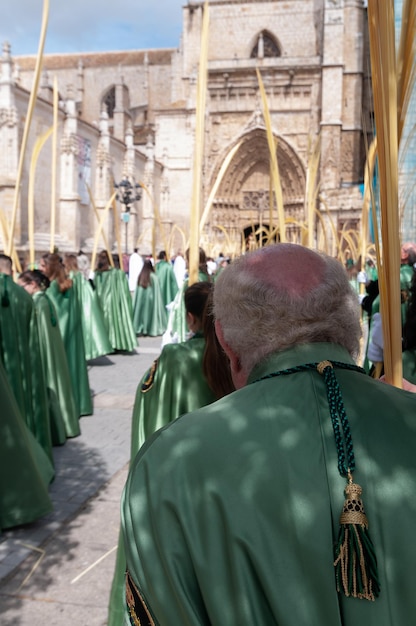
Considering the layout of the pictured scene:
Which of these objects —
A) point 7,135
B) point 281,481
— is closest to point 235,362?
point 281,481

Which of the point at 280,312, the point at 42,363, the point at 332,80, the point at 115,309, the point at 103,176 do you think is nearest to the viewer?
the point at 280,312

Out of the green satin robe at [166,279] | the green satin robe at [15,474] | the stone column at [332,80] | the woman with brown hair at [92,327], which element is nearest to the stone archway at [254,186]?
the stone column at [332,80]

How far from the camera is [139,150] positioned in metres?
31.6

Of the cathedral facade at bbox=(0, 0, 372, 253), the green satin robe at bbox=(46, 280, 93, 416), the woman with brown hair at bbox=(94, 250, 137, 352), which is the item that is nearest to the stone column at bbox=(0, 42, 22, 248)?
the cathedral facade at bbox=(0, 0, 372, 253)

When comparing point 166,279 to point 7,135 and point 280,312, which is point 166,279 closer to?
point 7,135

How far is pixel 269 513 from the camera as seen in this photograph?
3.18 ft

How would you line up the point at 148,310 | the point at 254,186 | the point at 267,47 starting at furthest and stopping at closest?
the point at 267,47 < the point at 254,186 < the point at 148,310

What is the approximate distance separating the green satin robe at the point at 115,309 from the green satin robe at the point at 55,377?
4.77 m

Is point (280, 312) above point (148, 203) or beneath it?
beneath

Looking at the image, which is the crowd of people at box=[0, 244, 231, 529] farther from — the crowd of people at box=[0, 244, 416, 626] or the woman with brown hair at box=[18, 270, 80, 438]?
the crowd of people at box=[0, 244, 416, 626]

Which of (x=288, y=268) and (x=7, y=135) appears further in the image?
(x=7, y=135)

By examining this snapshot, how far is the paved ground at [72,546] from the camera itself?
116 inches

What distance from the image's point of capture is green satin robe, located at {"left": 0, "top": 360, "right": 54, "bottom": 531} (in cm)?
368

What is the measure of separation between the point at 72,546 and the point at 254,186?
3075cm
